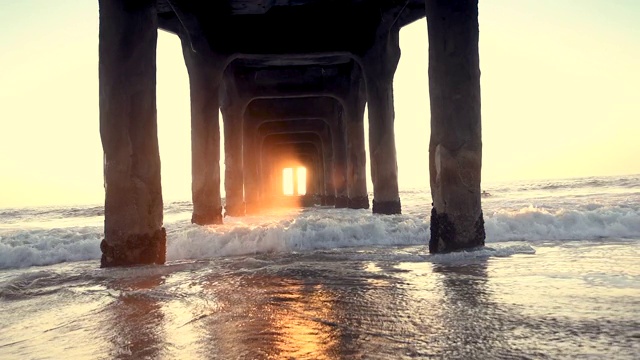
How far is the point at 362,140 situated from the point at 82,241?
11.6 m

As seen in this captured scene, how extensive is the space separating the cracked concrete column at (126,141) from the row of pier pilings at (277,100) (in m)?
0.01

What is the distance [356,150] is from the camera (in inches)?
725

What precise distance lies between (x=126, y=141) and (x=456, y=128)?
410 cm

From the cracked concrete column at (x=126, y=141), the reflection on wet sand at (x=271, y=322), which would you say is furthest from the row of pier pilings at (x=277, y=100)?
the reflection on wet sand at (x=271, y=322)

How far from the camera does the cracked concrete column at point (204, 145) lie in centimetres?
1252

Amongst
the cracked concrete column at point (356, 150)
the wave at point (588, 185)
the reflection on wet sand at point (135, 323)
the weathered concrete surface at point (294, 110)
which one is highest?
the weathered concrete surface at point (294, 110)

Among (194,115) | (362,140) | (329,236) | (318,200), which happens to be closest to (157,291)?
(329,236)

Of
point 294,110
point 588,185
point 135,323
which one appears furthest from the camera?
point 588,185

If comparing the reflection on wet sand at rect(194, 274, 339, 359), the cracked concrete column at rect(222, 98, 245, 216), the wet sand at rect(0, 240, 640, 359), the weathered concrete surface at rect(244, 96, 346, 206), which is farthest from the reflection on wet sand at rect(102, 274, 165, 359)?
the weathered concrete surface at rect(244, 96, 346, 206)

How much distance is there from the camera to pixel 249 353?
2.35 m

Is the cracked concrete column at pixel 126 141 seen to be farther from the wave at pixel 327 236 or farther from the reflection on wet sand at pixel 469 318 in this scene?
the reflection on wet sand at pixel 469 318

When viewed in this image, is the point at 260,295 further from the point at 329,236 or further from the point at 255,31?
the point at 255,31

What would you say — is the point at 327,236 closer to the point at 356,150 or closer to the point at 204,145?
the point at 204,145

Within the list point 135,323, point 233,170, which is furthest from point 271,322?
point 233,170
